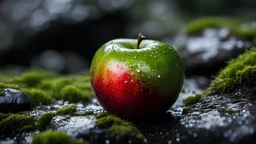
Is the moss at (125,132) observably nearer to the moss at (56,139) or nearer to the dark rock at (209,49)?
the moss at (56,139)

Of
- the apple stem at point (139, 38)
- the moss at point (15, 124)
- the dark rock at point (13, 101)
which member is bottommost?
the moss at point (15, 124)

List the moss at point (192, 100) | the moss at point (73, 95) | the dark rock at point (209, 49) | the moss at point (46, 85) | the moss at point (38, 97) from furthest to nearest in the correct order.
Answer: the dark rock at point (209, 49), the moss at point (46, 85), the moss at point (73, 95), the moss at point (38, 97), the moss at point (192, 100)

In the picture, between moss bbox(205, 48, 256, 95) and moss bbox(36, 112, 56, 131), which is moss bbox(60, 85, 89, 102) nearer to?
moss bbox(36, 112, 56, 131)

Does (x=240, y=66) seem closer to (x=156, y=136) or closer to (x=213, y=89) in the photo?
(x=213, y=89)

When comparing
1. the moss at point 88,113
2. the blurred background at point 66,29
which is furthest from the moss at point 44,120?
the blurred background at point 66,29

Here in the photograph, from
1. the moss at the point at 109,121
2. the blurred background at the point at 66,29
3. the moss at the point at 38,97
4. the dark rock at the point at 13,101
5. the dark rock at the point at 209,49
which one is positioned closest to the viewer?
the moss at the point at 109,121

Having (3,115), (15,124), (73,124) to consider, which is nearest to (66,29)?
(3,115)
